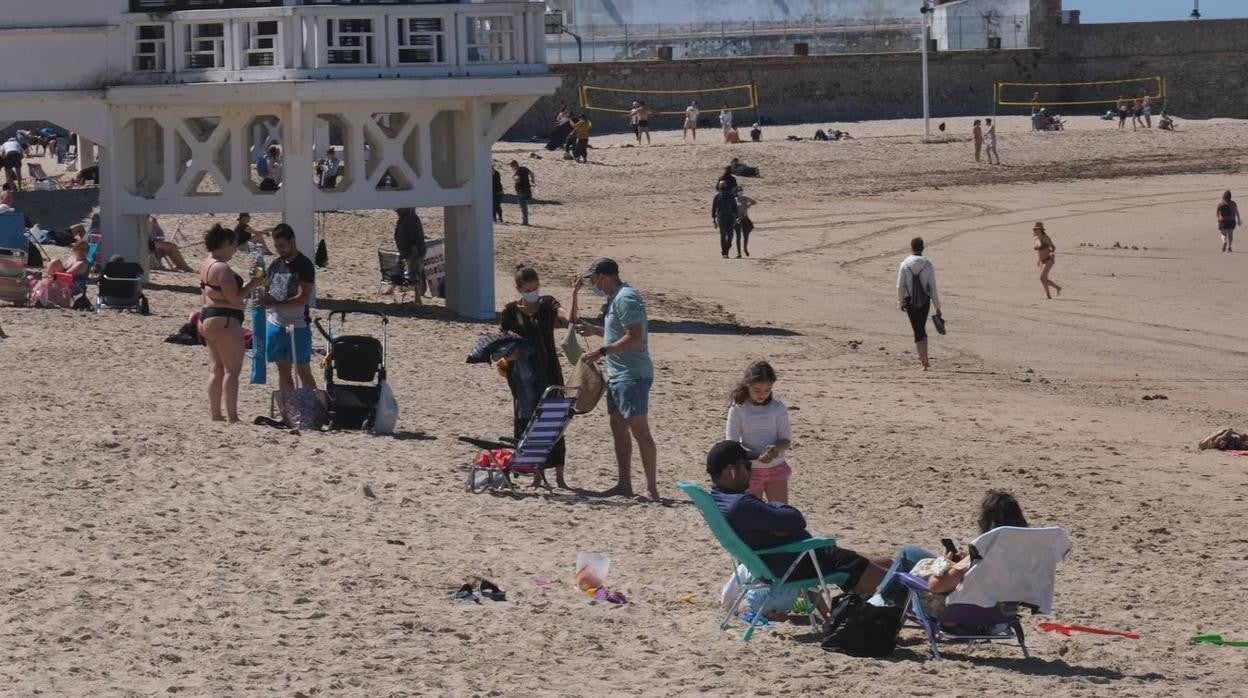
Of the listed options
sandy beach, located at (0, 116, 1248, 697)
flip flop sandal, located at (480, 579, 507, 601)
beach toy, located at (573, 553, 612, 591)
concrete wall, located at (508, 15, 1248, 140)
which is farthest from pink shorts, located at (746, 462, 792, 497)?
concrete wall, located at (508, 15, 1248, 140)

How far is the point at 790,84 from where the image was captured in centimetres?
5516

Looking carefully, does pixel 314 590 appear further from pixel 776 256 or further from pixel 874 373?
pixel 776 256

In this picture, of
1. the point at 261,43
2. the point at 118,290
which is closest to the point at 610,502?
the point at 118,290

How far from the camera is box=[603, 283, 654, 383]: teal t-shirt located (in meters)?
11.5

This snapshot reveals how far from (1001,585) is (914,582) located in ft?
1.22

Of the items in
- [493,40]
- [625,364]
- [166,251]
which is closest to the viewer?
[625,364]

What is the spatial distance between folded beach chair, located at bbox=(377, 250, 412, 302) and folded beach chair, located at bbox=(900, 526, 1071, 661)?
14301 millimetres

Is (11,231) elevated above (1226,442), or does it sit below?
above

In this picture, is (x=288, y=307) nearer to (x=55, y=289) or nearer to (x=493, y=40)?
(x=55, y=289)

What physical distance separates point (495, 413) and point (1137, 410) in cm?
550

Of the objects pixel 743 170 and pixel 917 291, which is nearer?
pixel 917 291

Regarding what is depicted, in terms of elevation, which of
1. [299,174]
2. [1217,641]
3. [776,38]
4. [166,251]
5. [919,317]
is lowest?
[1217,641]

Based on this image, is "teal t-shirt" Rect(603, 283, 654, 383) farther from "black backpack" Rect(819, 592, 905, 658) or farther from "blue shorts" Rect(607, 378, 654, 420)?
"black backpack" Rect(819, 592, 905, 658)

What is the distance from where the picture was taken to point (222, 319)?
1345 centimetres
